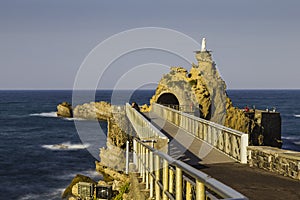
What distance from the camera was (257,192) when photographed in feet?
26.7

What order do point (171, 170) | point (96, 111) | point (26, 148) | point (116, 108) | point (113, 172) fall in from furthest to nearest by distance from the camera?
point (96, 111)
point (26, 148)
point (116, 108)
point (113, 172)
point (171, 170)

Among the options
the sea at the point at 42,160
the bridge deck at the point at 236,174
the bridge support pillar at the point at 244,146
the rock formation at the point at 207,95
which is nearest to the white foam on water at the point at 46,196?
the sea at the point at 42,160

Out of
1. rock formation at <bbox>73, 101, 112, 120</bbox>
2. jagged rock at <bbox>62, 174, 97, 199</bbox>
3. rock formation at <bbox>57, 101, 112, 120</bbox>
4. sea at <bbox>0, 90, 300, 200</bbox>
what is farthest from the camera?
rock formation at <bbox>57, 101, 112, 120</bbox>

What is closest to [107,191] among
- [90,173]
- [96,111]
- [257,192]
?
[257,192]

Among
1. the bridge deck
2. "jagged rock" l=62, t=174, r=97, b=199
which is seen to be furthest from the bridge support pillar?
"jagged rock" l=62, t=174, r=97, b=199

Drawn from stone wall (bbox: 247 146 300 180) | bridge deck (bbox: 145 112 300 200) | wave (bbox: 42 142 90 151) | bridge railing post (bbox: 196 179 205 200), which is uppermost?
bridge railing post (bbox: 196 179 205 200)

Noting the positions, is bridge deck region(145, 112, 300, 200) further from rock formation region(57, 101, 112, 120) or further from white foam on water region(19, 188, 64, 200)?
rock formation region(57, 101, 112, 120)

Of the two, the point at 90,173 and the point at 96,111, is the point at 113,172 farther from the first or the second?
the point at 96,111

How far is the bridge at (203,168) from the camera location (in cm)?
509

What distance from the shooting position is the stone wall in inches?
381

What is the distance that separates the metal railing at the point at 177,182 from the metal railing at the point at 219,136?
322 centimetres

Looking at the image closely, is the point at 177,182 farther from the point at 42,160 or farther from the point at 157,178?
the point at 42,160

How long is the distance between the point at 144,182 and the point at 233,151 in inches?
166

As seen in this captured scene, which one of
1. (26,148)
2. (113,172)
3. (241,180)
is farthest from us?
(26,148)
